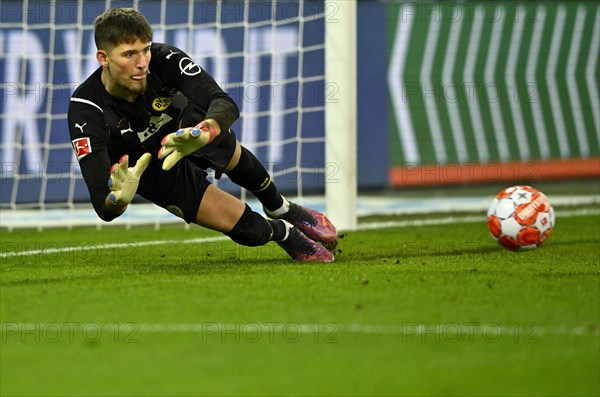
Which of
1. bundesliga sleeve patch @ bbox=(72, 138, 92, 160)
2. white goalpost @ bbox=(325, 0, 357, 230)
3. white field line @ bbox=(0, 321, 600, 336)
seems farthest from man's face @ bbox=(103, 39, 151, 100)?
white goalpost @ bbox=(325, 0, 357, 230)

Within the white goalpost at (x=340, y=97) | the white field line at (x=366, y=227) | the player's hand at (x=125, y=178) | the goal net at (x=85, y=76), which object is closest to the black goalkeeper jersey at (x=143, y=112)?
the player's hand at (x=125, y=178)

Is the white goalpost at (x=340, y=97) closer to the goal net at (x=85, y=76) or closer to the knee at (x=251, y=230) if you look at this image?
the goal net at (x=85, y=76)

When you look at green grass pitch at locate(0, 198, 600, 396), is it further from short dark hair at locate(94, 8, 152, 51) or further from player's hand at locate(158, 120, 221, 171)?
short dark hair at locate(94, 8, 152, 51)

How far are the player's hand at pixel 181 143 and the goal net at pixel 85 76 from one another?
511cm

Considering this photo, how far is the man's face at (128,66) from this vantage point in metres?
5.11

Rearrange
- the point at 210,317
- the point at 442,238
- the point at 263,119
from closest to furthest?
the point at 210,317 < the point at 442,238 < the point at 263,119

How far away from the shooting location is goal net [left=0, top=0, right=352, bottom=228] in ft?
34.0

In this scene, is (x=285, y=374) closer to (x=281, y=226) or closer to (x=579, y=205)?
(x=281, y=226)

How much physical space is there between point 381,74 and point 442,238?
457 centimetres

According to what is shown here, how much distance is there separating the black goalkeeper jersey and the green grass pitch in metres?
0.59

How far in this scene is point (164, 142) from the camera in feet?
15.3

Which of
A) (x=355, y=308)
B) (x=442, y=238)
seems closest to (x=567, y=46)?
(x=442, y=238)

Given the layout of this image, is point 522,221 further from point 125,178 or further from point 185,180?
point 125,178

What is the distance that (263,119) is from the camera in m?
11.2
